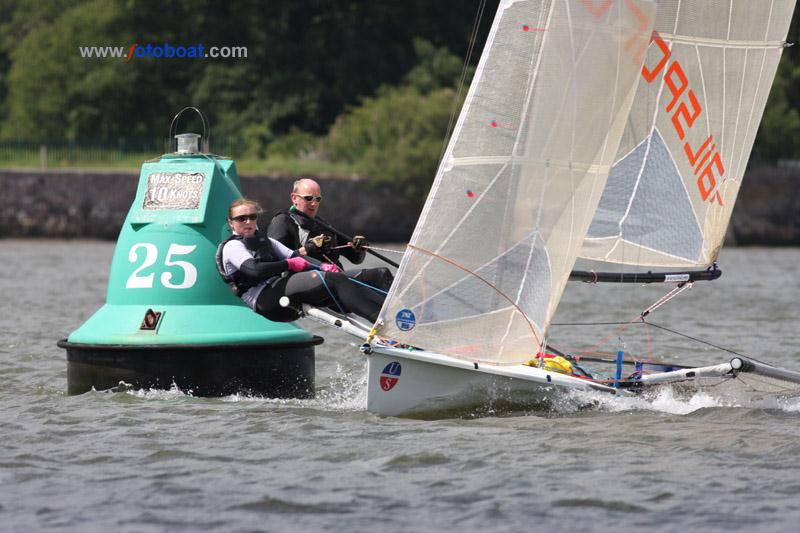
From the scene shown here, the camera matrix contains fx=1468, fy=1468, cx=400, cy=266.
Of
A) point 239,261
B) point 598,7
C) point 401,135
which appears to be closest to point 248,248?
point 239,261

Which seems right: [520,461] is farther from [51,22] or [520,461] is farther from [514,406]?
[51,22]

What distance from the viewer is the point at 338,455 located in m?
7.84

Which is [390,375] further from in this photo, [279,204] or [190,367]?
A: [279,204]

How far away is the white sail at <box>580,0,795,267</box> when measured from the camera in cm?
1120

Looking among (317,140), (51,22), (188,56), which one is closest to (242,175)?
(317,140)

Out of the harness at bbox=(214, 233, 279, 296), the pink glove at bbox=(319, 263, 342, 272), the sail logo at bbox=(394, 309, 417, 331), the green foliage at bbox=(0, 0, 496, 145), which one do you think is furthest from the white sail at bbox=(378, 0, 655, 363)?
the green foliage at bbox=(0, 0, 496, 145)

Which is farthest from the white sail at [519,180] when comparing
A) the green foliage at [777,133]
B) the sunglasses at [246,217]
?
the green foliage at [777,133]

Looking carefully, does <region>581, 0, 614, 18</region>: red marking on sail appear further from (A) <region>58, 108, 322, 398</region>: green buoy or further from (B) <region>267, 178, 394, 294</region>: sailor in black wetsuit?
(A) <region>58, 108, 322, 398</region>: green buoy

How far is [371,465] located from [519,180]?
2.41 metres

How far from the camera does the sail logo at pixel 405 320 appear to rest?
29.5 ft

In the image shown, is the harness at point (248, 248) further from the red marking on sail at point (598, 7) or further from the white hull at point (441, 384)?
the red marking on sail at point (598, 7)

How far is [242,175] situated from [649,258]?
81.7 feet

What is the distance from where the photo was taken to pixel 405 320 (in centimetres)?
898

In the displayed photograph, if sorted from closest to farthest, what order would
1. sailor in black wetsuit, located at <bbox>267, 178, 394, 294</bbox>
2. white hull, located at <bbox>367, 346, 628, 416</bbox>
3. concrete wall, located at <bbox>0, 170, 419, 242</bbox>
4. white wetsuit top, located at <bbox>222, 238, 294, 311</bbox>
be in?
white hull, located at <bbox>367, 346, 628, 416</bbox>
white wetsuit top, located at <bbox>222, 238, 294, 311</bbox>
sailor in black wetsuit, located at <bbox>267, 178, 394, 294</bbox>
concrete wall, located at <bbox>0, 170, 419, 242</bbox>
